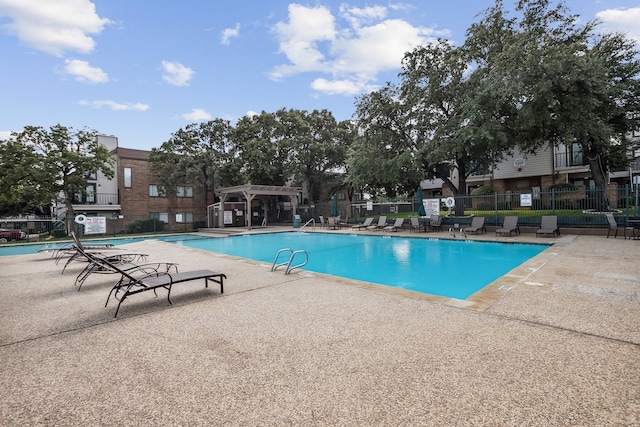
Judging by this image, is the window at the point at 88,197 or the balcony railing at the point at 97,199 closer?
the window at the point at 88,197

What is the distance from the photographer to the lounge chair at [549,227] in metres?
13.1

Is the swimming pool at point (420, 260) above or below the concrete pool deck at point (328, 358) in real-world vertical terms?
below

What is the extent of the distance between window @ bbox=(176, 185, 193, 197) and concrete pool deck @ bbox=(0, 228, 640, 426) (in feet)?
76.0

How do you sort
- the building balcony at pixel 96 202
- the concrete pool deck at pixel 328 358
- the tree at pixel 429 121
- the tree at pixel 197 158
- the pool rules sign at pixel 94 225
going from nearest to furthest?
the concrete pool deck at pixel 328 358 < the tree at pixel 429 121 < the pool rules sign at pixel 94 225 < the building balcony at pixel 96 202 < the tree at pixel 197 158

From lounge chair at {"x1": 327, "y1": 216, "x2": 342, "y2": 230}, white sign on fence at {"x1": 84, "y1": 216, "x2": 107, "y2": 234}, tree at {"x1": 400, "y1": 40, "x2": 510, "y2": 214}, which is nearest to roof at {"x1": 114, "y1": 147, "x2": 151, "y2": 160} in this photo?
white sign on fence at {"x1": 84, "y1": 216, "x2": 107, "y2": 234}

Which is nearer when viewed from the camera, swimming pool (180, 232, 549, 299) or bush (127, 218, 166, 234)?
swimming pool (180, 232, 549, 299)

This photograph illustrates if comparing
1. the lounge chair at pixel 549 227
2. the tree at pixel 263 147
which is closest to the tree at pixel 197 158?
the tree at pixel 263 147

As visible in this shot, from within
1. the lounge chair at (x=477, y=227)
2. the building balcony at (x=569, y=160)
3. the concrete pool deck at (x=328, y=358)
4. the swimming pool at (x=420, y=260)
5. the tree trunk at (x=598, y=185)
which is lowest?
the swimming pool at (x=420, y=260)

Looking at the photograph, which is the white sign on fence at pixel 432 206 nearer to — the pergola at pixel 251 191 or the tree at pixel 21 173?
the pergola at pixel 251 191

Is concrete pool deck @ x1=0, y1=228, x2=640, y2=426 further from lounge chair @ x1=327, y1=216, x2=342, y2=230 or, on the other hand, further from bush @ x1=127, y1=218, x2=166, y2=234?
bush @ x1=127, y1=218, x2=166, y2=234

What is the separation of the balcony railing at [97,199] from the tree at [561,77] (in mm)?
27757

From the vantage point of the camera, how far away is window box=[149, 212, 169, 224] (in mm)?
25837

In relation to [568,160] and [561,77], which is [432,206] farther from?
[568,160]

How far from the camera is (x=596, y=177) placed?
53.1 feet
